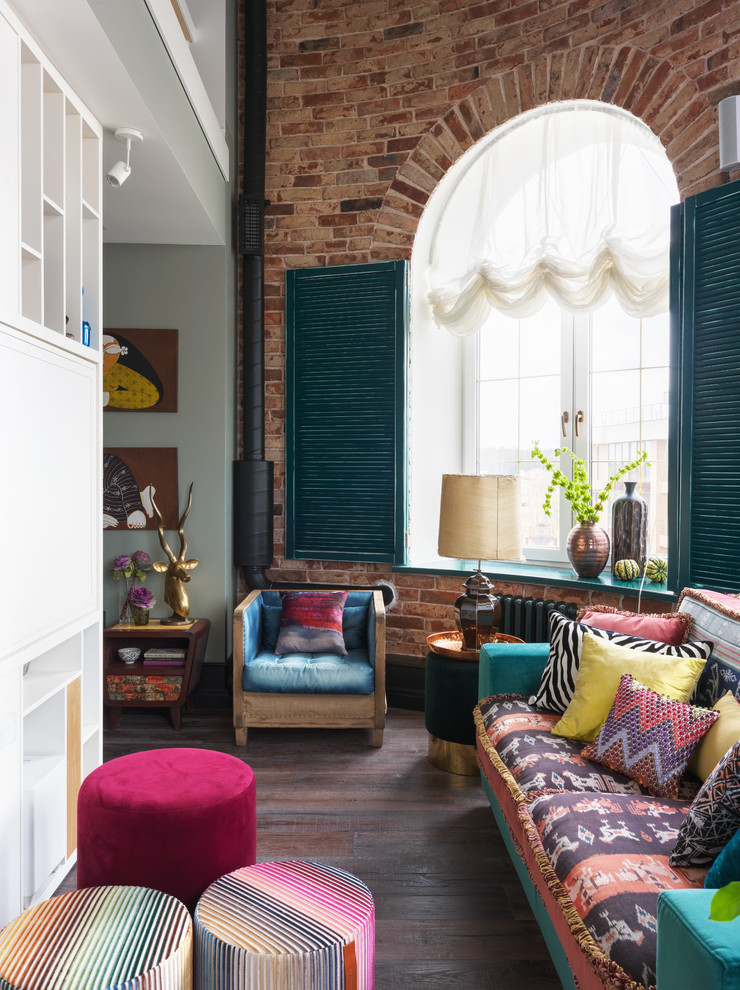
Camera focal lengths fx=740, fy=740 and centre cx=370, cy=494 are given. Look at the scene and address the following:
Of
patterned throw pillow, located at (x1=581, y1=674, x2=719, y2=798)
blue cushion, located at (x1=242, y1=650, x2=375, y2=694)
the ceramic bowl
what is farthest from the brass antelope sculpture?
patterned throw pillow, located at (x1=581, y1=674, x2=719, y2=798)

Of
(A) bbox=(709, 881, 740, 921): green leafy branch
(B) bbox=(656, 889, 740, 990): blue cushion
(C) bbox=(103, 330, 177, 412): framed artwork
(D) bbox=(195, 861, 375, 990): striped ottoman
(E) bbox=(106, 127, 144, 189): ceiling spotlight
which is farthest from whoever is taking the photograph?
(C) bbox=(103, 330, 177, 412): framed artwork

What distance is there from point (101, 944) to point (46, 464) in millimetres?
1403

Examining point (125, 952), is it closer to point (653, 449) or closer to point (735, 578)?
point (735, 578)

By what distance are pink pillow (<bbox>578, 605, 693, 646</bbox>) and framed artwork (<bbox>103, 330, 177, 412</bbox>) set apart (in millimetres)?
2693

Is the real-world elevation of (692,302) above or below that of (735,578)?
above

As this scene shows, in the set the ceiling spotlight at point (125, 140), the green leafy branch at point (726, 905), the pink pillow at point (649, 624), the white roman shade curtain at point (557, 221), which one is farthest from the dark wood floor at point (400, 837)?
the ceiling spotlight at point (125, 140)

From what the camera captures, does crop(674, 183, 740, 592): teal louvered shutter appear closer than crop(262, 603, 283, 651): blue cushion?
Yes

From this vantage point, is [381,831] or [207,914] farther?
[381,831]

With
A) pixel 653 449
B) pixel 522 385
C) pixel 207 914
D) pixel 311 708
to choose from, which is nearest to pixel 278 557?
pixel 311 708

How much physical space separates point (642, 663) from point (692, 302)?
1.78 m

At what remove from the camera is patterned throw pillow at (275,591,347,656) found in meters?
3.82

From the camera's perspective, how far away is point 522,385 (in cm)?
437

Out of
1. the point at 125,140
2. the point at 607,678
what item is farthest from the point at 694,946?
the point at 125,140

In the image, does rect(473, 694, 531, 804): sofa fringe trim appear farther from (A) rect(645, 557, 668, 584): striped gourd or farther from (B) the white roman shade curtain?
(B) the white roman shade curtain
